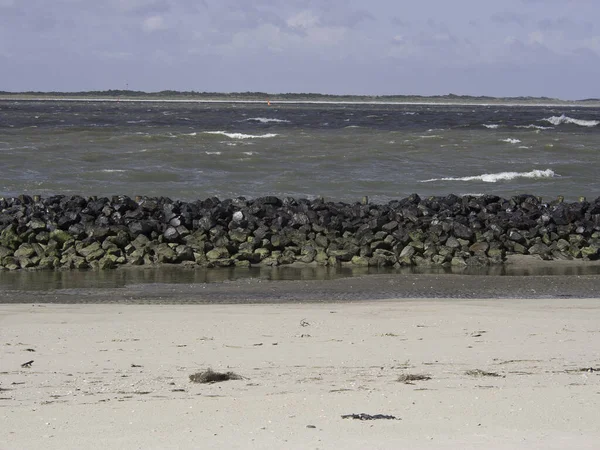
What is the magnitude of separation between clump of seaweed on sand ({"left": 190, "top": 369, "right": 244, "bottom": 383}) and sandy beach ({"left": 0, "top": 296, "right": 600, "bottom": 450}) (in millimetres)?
109

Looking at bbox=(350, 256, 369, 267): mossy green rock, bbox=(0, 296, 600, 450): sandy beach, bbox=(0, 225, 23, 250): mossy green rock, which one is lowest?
bbox=(350, 256, 369, 267): mossy green rock

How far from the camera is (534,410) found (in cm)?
530

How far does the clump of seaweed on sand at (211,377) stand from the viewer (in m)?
6.15

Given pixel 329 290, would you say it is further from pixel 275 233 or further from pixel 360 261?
pixel 275 233

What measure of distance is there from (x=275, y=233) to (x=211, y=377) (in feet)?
28.2

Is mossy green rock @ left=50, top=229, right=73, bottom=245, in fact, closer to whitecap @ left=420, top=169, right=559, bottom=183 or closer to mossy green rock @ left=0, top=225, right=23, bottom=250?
mossy green rock @ left=0, top=225, right=23, bottom=250

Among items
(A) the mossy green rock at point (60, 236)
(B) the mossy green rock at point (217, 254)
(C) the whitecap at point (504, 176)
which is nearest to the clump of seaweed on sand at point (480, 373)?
(B) the mossy green rock at point (217, 254)

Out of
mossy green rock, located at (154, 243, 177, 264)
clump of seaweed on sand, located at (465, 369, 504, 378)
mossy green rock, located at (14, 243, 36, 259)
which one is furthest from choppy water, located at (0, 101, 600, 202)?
clump of seaweed on sand, located at (465, 369, 504, 378)

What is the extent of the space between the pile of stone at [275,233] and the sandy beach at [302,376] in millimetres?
4019

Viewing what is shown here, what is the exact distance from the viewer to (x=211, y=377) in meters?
6.18

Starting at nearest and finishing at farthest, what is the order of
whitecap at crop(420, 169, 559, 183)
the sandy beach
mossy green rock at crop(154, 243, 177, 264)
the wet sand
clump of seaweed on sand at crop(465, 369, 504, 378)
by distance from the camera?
the sandy beach, clump of seaweed on sand at crop(465, 369, 504, 378), the wet sand, mossy green rock at crop(154, 243, 177, 264), whitecap at crop(420, 169, 559, 183)

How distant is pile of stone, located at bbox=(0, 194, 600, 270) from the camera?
1384 centimetres

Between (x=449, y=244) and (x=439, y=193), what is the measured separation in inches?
381

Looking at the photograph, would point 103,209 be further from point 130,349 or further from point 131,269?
point 130,349
